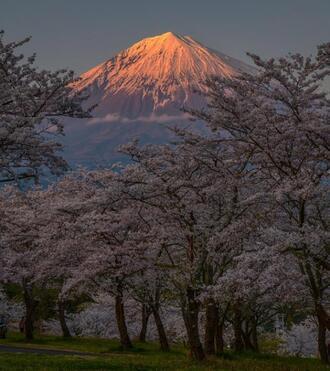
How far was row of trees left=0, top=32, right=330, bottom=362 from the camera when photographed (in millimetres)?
14695

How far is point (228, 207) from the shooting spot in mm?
19031

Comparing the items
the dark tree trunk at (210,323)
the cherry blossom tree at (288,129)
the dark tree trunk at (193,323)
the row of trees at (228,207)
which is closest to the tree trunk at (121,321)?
the row of trees at (228,207)

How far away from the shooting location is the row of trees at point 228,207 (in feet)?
48.2

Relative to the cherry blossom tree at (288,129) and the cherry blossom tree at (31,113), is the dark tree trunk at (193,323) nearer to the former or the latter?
the cherry blossom tree at (288,129)

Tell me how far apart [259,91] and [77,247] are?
14.3 meters

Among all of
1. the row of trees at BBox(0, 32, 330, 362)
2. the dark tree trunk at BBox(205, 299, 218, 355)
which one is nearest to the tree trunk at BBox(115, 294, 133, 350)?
the row of trees at BBox(0, 32, 330, 362)

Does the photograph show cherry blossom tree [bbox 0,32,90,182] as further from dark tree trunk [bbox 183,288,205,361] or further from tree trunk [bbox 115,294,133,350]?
tree trunk [bbox 115,294,133,350]

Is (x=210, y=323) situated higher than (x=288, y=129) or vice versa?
(x=288, y=129)

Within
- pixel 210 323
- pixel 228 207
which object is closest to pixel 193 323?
pixel 210 323

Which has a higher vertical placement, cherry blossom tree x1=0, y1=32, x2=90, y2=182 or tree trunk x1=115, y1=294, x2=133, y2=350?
cherry blossom tree x1=0, y1=32, x2=90, y2=182

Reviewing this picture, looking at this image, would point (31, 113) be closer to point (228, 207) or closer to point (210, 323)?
point (228, 207)

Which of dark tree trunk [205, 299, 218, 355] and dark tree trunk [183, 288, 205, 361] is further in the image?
dark tree trunk [205, 299, 218, 355]

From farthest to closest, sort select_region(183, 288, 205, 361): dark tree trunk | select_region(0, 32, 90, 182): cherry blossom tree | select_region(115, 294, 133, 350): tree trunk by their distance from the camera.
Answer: select_region(115, 294, 133, 350): tree trunk → select_region(183, 288, 205, 361): dark tree trunk → select_region(0, 32, 90, 182): cherry blossom tree

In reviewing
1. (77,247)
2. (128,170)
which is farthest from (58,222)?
(128,170)
